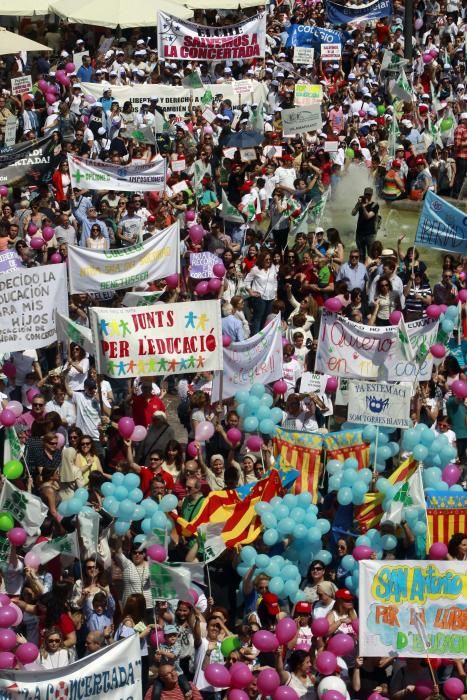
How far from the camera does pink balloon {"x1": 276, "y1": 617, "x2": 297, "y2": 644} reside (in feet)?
35.8

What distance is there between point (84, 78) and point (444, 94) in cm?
606

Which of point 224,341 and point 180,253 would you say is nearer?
point 224,341

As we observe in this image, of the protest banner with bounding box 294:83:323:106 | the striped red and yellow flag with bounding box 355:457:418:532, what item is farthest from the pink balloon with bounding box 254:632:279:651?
the protest banner with bounding box 294:83:323:106

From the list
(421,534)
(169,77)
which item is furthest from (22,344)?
(169,77)

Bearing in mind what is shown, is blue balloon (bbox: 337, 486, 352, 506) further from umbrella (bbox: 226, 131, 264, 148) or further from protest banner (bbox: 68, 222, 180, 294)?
umbrella (bbox: 226, 131, 264, 148)

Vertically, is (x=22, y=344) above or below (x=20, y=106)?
above

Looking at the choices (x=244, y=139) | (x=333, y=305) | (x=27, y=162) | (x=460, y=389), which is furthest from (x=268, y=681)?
(x=244, y=139)

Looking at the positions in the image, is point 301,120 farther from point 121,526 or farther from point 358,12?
point 121,526

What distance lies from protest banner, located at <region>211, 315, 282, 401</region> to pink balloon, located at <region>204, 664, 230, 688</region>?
426cm

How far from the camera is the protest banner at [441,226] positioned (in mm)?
16984

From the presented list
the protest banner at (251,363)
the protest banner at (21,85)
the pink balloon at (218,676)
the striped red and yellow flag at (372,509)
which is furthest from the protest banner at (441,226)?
the protest banner at (21,85)

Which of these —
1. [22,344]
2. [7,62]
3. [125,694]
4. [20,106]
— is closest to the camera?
[125,694]

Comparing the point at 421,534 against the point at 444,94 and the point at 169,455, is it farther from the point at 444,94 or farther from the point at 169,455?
the point at 444,94

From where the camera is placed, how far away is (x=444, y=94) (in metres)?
27.9
